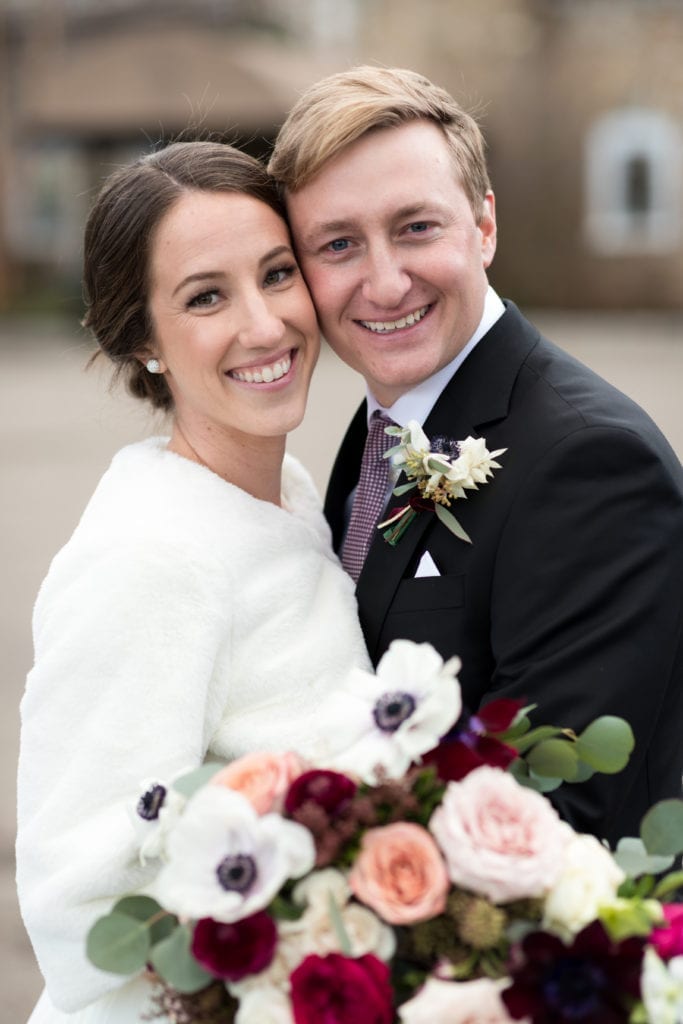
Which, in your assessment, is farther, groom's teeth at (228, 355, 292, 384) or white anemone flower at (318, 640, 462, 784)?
groom's teeth at (228, 355, 292, 384)

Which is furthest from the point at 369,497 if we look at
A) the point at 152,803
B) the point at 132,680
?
the point at 152,803

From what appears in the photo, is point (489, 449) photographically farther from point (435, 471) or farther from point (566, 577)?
point (566, 577)

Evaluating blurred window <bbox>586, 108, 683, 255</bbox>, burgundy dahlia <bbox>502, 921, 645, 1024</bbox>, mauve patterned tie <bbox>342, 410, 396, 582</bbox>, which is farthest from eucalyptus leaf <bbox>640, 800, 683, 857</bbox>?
blurred window <bbox>586, 108, 683, 255</bbox>

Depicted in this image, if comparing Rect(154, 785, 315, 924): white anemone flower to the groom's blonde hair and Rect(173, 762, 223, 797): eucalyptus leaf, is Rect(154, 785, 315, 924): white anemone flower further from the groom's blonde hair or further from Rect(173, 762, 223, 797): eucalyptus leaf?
the groom's blonde hair

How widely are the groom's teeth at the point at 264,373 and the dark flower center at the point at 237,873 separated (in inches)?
51.6

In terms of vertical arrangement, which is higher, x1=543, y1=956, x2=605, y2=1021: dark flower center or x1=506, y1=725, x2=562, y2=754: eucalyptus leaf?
x1=506, y1=725, x2=562, y2=754: eucalyptus leaf

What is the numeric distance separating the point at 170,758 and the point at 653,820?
0.83 meters

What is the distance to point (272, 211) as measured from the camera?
2.97 m

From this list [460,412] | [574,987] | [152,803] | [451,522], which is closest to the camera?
[574,987]

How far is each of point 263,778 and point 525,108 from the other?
28.1m

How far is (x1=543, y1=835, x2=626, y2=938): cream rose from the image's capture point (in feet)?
5.92

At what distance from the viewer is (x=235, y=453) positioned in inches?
120

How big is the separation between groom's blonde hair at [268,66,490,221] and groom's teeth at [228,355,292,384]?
0.36 meters

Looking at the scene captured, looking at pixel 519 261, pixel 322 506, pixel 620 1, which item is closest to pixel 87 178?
pixel 519 261
